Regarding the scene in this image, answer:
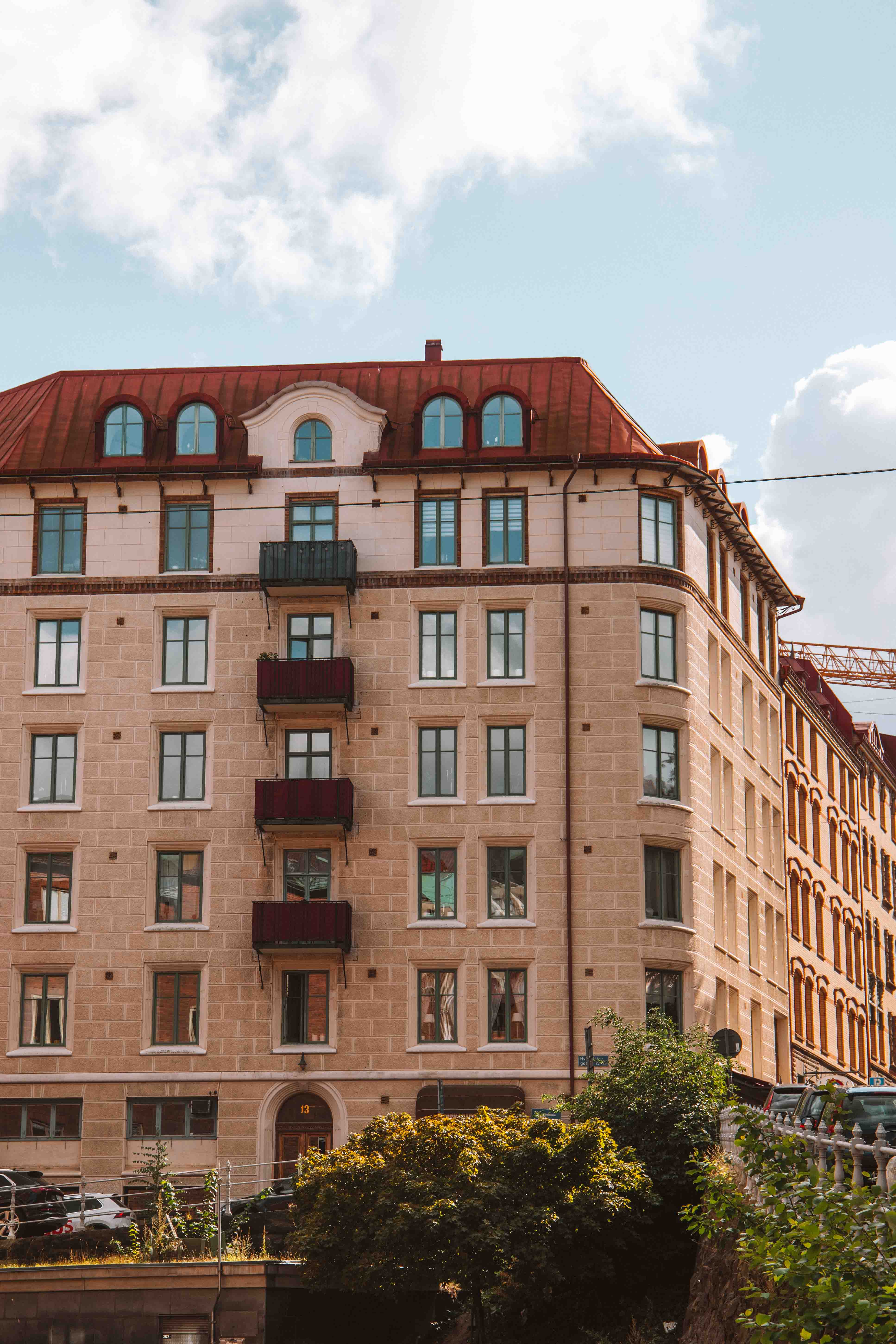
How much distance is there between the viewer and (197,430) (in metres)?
55.1

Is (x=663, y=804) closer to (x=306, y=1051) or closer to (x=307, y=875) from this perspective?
(x=307, y=875)

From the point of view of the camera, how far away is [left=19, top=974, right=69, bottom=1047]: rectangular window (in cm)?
5072

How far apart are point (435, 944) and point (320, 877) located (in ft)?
12.3

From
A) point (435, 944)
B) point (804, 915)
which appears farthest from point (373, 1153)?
point (804, 915)

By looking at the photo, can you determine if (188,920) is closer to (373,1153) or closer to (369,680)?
(369,680)

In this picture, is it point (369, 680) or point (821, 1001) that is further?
point (821, 1001)

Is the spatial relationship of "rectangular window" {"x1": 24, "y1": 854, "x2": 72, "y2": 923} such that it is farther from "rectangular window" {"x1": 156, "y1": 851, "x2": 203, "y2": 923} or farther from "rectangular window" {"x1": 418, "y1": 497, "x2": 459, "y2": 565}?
"rectangular window" {"x1": 418, "y1": 497, "x2": 459, "y2": 565}

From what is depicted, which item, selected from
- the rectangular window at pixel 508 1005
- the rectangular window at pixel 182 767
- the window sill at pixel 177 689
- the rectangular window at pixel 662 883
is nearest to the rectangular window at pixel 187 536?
the window sill at pixel 177 689

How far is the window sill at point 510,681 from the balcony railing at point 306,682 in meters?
3.80

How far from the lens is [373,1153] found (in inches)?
1324

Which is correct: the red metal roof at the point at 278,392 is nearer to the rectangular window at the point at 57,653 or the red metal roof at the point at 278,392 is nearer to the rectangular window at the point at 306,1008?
the rectangular window at the point at 57,653

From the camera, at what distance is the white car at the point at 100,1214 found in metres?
36.8

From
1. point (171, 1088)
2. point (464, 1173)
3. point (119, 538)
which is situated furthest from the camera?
point (119, 538)

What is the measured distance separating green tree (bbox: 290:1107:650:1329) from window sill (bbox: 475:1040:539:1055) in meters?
15.8
